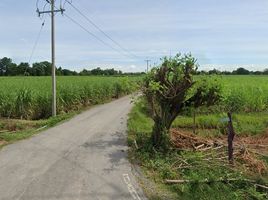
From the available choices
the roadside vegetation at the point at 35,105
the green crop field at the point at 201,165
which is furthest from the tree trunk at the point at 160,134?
the roadside vegetation at the point at 35,105

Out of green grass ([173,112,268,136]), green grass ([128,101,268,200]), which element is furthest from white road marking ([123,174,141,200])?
green grass ([173,112,268,136])

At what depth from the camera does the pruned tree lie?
12301 millimetres

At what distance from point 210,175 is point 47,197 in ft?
12.7

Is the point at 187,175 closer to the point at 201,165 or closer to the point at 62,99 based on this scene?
the point at 201,165

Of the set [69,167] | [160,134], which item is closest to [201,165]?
[160,134]

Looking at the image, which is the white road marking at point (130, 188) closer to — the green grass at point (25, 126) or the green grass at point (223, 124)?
the green grass at point (25, 126)

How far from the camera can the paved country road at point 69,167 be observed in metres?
7.49

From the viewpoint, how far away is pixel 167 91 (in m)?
12.4

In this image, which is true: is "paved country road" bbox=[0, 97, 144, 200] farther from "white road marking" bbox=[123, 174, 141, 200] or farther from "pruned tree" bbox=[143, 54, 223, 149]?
"pruned tree" bbox=[143, 54, 223, 149]

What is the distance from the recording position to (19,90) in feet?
68.5

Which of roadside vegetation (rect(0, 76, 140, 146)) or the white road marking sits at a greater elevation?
roadside vegetation (rect(0, 76, 140, 146))

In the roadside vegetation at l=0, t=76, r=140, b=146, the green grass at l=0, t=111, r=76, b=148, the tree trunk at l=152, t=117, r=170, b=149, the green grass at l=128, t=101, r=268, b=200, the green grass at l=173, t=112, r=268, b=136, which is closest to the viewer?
the green grass at l=128, t=101, r=268, b=200

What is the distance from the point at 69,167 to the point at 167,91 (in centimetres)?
445

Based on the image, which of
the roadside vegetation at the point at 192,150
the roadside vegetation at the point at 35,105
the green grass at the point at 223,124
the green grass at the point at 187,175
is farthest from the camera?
the green grass at the point at 223,124
